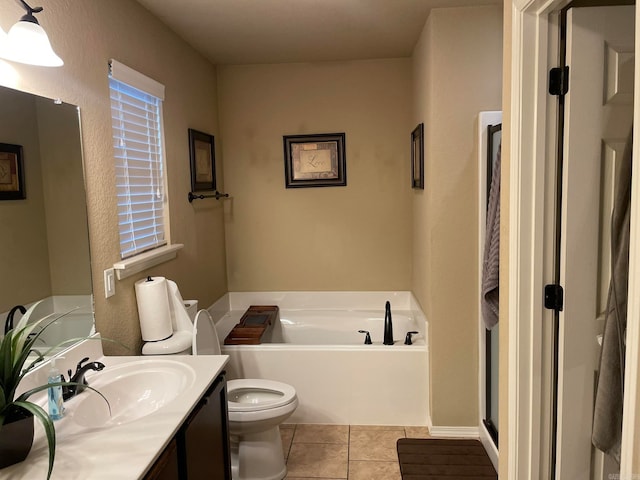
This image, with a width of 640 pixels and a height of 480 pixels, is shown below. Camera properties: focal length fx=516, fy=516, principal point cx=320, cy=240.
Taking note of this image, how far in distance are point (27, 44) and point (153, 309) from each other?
51.8 inches

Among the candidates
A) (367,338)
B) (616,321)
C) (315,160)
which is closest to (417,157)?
(315,160)

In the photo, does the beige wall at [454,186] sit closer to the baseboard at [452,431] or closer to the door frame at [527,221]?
the baseboard at [452,431]

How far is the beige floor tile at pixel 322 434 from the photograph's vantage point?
3.15m

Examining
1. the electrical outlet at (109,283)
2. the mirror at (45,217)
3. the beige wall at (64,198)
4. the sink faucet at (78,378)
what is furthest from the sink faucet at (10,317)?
the electrical outlet at (109,283)

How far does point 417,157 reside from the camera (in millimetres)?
3529

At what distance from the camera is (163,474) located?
149cm

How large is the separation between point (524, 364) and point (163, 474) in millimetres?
1158

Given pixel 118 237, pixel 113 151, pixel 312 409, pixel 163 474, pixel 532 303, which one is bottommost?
pixel 312 409

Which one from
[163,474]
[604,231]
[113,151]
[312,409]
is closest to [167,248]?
[113,151]

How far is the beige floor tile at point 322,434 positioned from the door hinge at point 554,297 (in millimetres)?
1888

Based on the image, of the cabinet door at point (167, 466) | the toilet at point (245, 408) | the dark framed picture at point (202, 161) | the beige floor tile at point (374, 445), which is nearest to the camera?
the cabinet door at point (167, 466)

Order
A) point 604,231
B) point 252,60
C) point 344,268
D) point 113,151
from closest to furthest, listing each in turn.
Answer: point 604,231
point 113,151
point 252,60
point 344,268

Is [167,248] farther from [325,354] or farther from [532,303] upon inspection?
[532,303]

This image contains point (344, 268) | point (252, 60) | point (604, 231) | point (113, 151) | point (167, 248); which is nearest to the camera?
point (604, 231)
